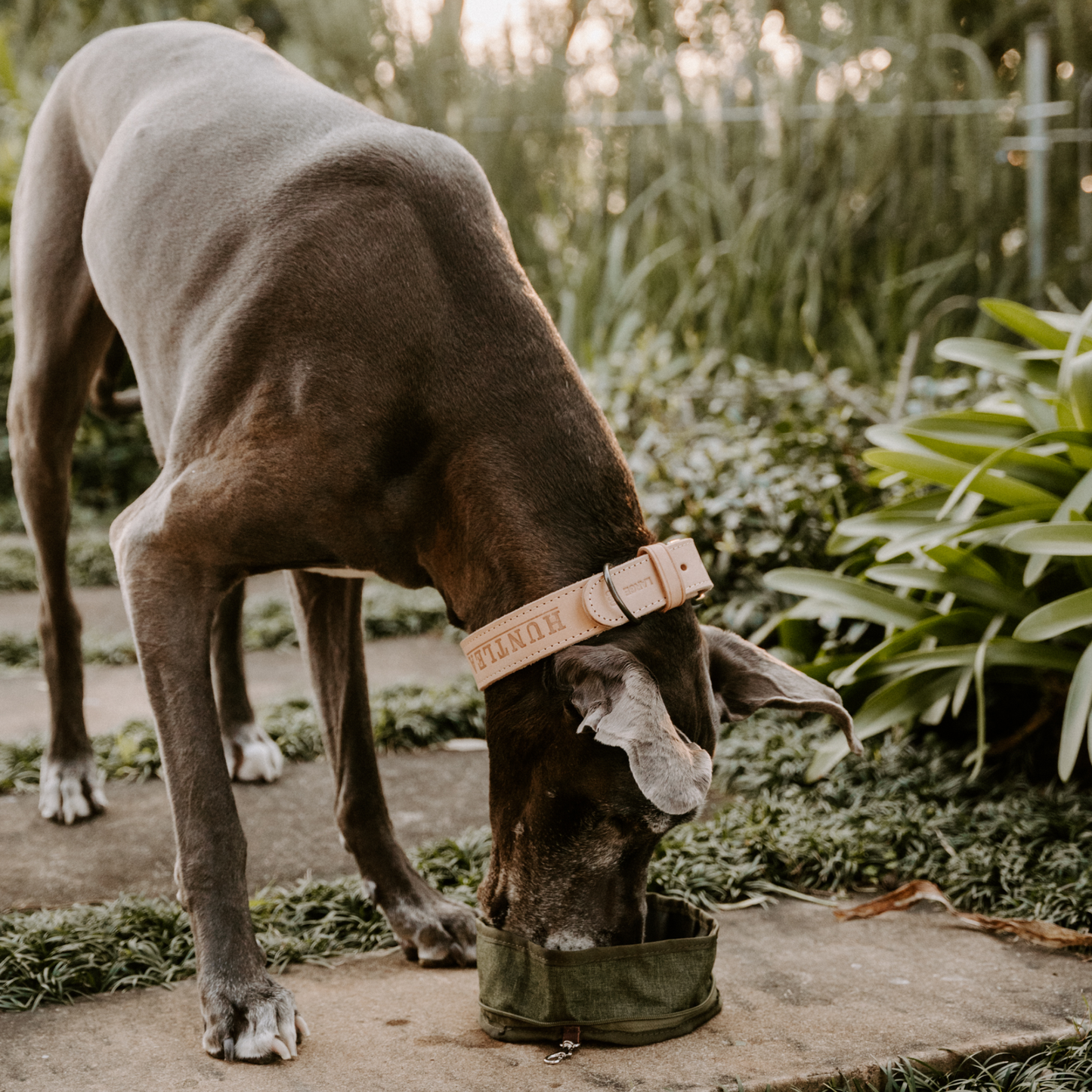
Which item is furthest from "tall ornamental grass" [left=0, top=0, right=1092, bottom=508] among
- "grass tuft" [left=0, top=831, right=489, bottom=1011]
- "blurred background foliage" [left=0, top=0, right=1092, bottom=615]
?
"grass tuft" [left=0, top=831, right=489, bottom=1011]

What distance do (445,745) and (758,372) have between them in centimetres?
265

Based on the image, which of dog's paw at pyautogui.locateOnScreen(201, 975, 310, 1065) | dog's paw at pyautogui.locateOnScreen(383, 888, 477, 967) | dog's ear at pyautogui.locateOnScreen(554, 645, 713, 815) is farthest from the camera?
dog's paw at pyautogui.locateOnScreen(383, 888, 477, 967)

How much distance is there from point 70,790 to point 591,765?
1725mm

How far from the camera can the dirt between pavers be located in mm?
1854

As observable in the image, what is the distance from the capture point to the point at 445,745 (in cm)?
361

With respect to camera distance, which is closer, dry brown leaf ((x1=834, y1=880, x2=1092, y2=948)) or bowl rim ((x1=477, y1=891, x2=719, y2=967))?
bowl rim ((x1=477, y1=891, x2=719, y2=967))

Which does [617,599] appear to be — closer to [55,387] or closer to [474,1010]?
[474,1010]

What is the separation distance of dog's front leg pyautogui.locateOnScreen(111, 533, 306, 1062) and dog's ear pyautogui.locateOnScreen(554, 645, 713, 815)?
28.0 inches

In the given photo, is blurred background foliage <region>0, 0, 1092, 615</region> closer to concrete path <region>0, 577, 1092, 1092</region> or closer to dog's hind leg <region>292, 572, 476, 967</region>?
dog's hind leg <region>292, 572, 476, 967</region>

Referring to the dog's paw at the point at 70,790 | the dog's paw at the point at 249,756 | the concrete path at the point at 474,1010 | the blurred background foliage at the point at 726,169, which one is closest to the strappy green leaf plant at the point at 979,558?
the concrete path at the point at 474,1010

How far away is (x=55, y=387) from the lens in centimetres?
298

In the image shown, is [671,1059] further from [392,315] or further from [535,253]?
[535,253]

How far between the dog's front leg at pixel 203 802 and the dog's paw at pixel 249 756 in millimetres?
1115

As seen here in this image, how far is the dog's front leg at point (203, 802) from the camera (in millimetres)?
1964
